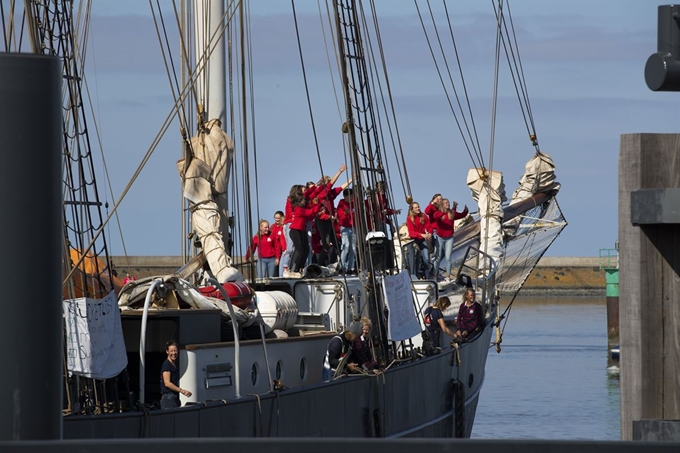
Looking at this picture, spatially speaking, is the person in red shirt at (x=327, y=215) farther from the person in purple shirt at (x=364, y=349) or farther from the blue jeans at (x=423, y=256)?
the person in purple shirt at (x=364, y=349)

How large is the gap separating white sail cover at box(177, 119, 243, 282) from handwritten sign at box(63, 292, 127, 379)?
11.6 feet

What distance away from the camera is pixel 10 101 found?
3.90 meters

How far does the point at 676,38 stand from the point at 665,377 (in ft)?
3.82

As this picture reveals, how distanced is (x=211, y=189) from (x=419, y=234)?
6.67 meters

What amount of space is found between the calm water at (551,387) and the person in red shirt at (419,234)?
331 cm

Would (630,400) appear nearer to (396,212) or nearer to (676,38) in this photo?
(676,38)

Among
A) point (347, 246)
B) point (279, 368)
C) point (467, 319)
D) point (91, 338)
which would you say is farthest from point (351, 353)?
point (467, 319)

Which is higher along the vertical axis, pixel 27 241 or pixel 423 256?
pixel 27 241

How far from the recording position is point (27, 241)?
3922mm

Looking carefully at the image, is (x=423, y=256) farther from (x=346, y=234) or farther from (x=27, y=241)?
(x=27, y=241)

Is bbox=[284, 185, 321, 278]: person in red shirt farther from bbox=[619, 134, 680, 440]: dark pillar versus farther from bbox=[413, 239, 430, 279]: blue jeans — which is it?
bbox=[619, 134, 680, 440]: dark pillar

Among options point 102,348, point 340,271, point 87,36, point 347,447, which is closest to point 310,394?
point 102,348

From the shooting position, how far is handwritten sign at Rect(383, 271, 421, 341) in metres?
16.2

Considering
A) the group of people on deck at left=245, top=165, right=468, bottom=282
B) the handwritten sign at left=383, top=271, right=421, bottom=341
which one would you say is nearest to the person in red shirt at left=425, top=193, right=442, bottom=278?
the group of people on deck at left=245, top=165, right=468, bottom=282
